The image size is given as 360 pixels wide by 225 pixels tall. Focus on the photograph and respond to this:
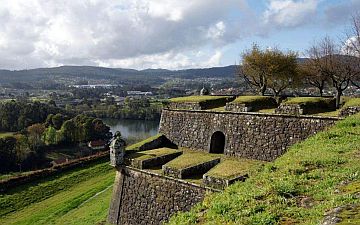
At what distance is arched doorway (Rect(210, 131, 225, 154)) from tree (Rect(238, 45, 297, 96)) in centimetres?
891

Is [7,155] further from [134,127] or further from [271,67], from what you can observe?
[134,127]

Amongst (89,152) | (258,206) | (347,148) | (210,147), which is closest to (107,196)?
(210,147)

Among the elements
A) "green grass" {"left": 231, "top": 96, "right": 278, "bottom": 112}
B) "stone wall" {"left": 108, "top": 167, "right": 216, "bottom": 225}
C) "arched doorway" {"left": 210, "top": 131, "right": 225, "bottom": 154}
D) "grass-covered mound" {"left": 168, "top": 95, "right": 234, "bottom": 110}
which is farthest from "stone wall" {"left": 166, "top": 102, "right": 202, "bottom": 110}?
"stone wall" {"left": 108, "top": 167, "right": 216, "bottom": 225}

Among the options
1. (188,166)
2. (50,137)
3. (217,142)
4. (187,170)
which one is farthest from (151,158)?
(50,137)

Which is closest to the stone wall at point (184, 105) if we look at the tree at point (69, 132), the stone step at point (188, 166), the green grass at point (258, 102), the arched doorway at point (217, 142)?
the arched doorway at point (217, 142)

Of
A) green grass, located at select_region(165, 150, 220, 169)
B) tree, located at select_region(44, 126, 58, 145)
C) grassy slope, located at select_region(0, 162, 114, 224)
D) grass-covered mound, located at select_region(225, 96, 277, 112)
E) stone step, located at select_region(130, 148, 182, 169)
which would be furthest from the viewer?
tree, located at select_region(44, 126, 58, 145)

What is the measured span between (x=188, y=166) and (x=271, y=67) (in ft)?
45.3

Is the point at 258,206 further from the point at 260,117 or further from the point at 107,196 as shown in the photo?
the point at 107,196

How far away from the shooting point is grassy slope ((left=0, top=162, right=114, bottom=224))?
22.0 metres

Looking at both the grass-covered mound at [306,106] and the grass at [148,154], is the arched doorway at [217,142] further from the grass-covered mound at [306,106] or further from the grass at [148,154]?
the grass-covered mound at [306,106]

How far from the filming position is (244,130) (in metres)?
16.6

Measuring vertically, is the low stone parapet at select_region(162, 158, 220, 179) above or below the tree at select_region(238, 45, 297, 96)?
below

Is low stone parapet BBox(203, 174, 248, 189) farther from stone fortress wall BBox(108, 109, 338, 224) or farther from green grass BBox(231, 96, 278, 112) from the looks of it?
green grass BBox(231, 96, 278, 112)

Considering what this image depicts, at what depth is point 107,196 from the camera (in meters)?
25.0
